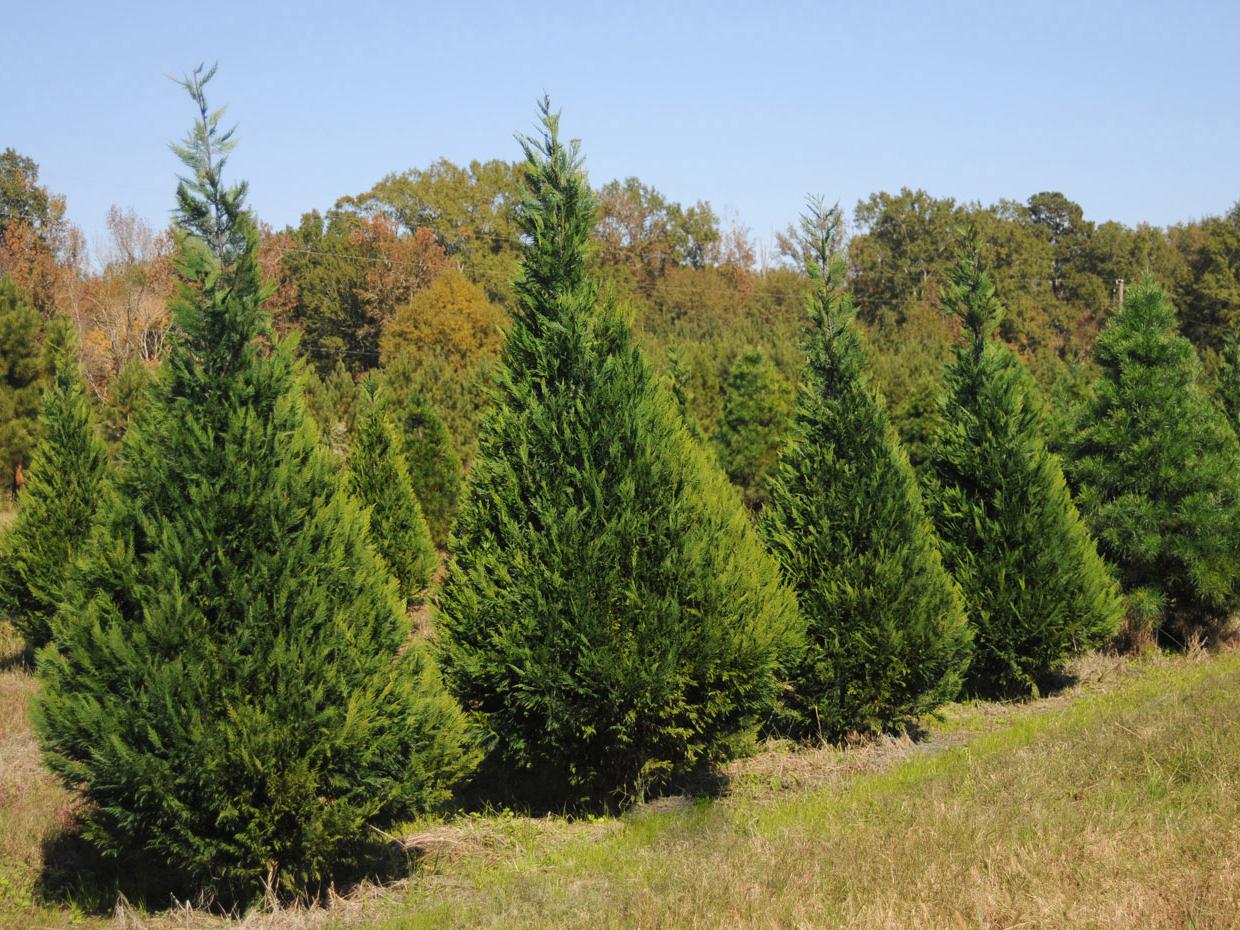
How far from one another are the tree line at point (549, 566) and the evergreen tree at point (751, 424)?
43.6ft

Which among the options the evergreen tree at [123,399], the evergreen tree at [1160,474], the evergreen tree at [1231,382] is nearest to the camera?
the evergreen tree at [1160,474]

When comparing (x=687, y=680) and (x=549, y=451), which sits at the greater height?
(x=549, y=451)

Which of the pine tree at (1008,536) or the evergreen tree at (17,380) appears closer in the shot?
the pine tree at (1008,536)

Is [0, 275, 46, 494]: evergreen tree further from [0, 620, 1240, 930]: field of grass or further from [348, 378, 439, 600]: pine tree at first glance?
[0, 620, 1240, 930]: field of grass

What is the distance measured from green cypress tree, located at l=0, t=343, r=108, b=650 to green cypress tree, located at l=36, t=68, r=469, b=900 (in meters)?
8.17

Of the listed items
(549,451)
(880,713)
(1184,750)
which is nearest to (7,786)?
(549,451)

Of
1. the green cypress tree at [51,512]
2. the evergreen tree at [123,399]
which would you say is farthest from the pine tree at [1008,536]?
the evergreen tree at [123,399]

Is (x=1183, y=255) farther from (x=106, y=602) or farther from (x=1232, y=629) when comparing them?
(x=106, y=602)

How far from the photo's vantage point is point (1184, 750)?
6965 millimetres

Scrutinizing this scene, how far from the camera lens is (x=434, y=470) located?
2228 centimetres

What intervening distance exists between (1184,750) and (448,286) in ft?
122

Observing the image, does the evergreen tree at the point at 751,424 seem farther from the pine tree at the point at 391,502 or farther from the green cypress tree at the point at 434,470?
the pine tree at the point at 391,502

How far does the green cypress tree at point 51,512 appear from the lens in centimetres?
1297

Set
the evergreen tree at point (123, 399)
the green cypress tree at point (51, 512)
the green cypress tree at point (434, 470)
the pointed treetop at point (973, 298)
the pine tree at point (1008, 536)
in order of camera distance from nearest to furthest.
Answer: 1. the pine tree at point (1008, 536)
2. the pointed treetop at point (973, 298)
3. the green cypress tree at point (51, 512)
4. the green cypress tree at point (434, 470)
5. the evergreen tree at point (123, 399)
